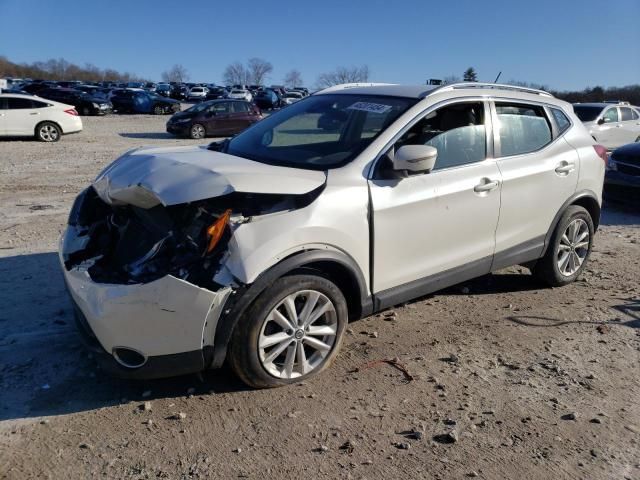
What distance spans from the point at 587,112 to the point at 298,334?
576 inches

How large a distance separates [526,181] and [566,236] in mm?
961

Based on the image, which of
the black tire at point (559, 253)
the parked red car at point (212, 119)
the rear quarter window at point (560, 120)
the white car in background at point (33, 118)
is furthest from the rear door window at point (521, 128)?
the white car in background at point (33, 118)

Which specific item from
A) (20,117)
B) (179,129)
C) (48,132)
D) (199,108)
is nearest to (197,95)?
(199,108)

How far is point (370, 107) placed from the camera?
4066mm

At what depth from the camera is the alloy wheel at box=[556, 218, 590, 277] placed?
5035 millimetres

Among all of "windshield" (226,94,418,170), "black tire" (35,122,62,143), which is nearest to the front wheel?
"black tire" (35,122,62,143)

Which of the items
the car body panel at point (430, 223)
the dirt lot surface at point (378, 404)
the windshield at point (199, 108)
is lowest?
the dirt lot surface at point (378, 404)

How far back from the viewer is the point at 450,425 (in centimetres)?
307

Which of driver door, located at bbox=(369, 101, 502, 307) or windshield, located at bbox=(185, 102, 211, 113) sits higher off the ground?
windshield, located at bbox=(185, 102, 211, 113)

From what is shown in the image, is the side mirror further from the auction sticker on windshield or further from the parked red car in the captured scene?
the parked red car

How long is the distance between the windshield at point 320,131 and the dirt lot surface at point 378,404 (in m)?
1.39

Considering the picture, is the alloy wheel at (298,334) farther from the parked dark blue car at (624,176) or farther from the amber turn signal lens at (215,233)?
the parked dark blue car at (624,176)

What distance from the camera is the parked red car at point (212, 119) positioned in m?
20.4

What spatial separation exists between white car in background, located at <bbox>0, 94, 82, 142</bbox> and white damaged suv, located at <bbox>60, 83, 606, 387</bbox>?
15.1 meters
